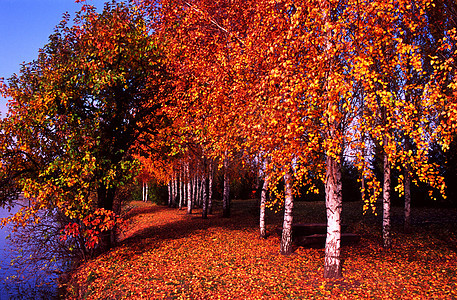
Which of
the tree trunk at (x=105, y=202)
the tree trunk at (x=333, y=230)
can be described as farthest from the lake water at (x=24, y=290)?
the tree trunk at (x=333, y=230)

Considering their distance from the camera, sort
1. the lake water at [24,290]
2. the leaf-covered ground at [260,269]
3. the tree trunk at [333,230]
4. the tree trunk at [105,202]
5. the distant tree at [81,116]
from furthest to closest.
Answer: the tree trunk at [105,202] < the lake water at [24,290] < the distant tree at [81,116] < the tree trunk at [333,230] < the leaf-covered ground at [260,269]

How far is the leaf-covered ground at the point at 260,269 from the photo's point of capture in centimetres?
810

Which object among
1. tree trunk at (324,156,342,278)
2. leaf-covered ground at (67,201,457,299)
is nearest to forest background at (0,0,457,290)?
tree trunk at (324,156,342,278)

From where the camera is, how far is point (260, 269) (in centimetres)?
980

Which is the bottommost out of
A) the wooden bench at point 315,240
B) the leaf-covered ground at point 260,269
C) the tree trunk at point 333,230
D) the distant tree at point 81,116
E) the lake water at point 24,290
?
the lake water at point 24,290

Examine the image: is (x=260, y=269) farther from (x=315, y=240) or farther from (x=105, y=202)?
(x=105, y=202)

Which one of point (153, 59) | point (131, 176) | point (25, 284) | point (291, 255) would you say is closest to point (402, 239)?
point (291, 255)

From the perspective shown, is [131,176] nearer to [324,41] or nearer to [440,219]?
[324,41]

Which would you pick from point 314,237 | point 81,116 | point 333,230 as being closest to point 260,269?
point 333,230

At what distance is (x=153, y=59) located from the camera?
43.3ft

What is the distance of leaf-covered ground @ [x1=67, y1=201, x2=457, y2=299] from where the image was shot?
8.10 meters

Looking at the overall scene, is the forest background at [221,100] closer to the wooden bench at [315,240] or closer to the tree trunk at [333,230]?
the tree trunk at [333,230]

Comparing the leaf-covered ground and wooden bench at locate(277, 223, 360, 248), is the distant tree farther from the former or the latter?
wooden bench at locate(277, 223, 360, 248)

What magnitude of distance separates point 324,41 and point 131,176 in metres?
8.43
